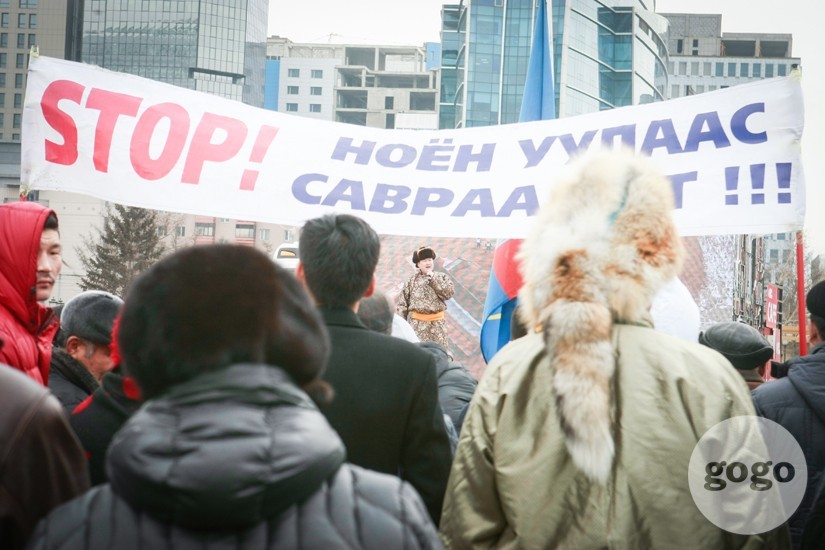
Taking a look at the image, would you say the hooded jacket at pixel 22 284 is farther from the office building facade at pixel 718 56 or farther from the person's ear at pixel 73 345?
the office building facade at pixel 718 56

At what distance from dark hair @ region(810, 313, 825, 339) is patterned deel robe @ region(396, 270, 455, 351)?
686cm

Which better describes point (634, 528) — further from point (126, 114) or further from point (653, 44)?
point (653, 44)

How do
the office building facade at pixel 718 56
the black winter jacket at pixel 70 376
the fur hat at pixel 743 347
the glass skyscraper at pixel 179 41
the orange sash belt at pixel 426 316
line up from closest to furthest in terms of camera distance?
the black winter jacket at pixel 70 376 → the fur hat at pixel 743 347 → the orange sash belt at pixel 426 316 → the glass skyscraper at pixel 179 41 → the office building facade at pixel 718 56

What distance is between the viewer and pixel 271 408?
52.7 inches

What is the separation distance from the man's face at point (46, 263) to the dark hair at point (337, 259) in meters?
1.28

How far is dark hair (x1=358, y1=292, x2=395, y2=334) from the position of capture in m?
3.54

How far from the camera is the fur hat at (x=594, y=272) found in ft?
7.28

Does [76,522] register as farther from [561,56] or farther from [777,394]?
[561,56]

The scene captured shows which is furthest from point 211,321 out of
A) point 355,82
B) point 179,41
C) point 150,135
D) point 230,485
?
point 355,82

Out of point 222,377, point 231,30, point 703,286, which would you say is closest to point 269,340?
point 222,377

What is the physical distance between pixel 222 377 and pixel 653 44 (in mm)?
109430

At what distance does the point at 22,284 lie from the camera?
129 inches

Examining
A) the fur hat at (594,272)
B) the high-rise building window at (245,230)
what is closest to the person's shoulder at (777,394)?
the fur hat at (594,272)

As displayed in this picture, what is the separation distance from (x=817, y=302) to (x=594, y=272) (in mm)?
1772
